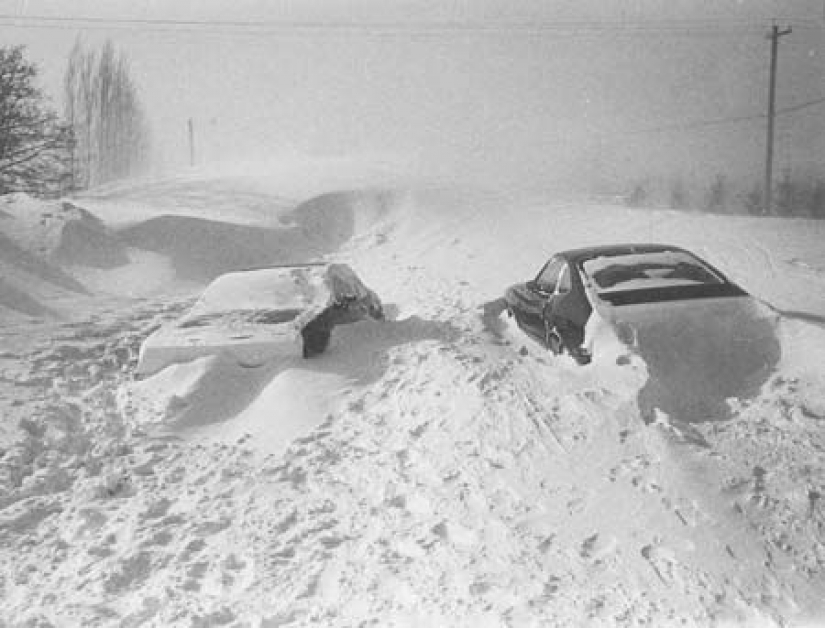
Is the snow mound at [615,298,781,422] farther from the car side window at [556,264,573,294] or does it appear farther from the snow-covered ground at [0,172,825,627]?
the car side window at [556,264,573,294]

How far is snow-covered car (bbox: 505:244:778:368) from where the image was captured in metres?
5.76

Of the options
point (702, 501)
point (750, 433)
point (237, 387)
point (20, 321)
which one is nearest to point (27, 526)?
point (237, 387)

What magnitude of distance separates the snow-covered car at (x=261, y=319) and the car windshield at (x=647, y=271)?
265 cm

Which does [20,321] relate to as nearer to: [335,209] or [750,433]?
[750,433]

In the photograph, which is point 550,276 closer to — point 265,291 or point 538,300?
point 538,300

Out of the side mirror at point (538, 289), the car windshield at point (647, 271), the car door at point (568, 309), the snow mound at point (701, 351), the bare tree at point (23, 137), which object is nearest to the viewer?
the snow mound at point (701, 351)

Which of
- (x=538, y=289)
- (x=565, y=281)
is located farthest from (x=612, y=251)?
(x=538, y=289)

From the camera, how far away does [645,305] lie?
612cm

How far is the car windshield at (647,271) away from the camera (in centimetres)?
666

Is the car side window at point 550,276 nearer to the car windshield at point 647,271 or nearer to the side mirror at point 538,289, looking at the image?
the side mirror at point 538,289

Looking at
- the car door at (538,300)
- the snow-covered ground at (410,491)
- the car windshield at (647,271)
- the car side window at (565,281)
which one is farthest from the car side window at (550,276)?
the snow-covered ground at (410,491)

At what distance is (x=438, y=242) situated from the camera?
2170cm

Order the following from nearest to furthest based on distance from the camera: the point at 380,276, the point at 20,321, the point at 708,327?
the point at 708,327 < the point at 20,321 < the point at 380,276

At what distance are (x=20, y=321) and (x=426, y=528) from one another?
8.79 metres
